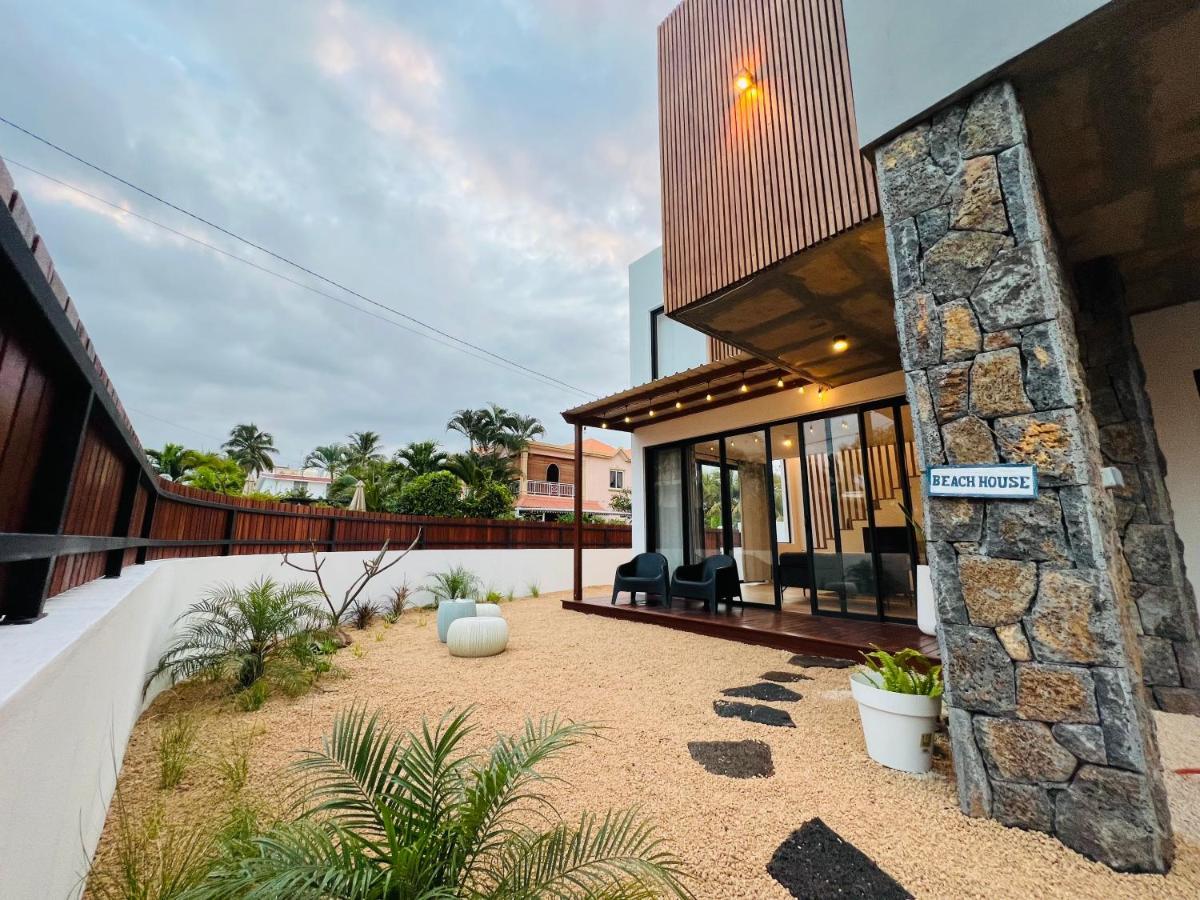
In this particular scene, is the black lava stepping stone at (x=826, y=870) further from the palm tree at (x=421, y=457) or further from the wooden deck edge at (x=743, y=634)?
the palm tree at (x=421, y=457)

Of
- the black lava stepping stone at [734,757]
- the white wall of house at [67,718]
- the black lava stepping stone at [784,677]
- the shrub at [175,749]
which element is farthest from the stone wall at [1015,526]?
the shrub at [175,749]

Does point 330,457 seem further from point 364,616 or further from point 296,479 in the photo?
point 364,616

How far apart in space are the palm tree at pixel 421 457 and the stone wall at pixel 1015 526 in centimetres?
1575

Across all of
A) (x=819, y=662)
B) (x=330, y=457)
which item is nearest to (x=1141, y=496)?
(x=819, y=662)

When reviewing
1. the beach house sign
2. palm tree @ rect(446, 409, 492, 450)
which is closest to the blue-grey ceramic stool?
the beach house sign

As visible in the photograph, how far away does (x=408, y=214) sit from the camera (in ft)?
38.9

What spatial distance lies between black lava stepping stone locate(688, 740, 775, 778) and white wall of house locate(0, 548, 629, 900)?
2136mm

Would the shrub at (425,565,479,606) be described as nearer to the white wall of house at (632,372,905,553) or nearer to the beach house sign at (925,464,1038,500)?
the white wall of house at (632,372,905,553)

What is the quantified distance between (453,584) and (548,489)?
15.6 m

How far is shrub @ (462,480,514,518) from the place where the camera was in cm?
1153

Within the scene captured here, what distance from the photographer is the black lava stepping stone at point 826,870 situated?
1.41m

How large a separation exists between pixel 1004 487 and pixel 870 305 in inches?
95.0

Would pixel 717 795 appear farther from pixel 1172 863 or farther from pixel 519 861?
pixel 1172 863

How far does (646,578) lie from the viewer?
6164mm
